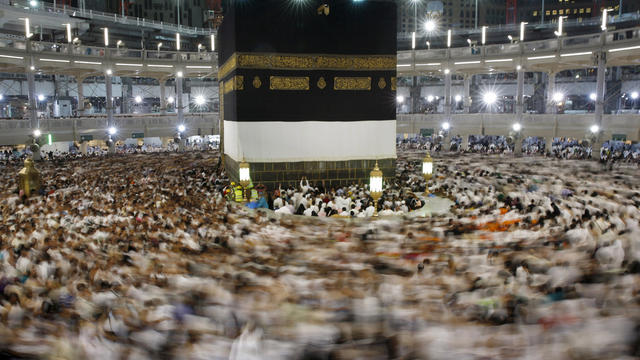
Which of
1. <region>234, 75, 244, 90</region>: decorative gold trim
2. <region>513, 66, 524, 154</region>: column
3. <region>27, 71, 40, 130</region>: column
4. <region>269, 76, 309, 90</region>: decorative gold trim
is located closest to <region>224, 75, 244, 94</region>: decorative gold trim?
<region>234, 75, 244, 90</region>: decorative gold trim

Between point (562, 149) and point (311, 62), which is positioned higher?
point (311, 62)

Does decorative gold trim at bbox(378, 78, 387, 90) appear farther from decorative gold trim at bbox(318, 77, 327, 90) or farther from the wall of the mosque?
the wall of the mosque

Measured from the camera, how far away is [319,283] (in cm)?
662

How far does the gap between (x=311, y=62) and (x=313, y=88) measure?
0.84 meters

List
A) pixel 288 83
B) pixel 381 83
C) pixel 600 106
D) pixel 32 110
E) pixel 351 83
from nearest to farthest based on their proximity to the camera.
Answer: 1. pixel 288 83
2. pixel 351 83
3. pixel 381 83
4. pixel 600 106
5. pixel 32 110

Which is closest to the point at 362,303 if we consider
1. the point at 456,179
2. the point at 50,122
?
the point at 456,179

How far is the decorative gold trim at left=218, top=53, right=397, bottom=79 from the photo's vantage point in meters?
15.5

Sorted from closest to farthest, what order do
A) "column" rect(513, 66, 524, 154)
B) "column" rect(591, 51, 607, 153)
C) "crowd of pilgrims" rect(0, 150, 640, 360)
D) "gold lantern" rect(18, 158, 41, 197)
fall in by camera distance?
"crowd of pilgrims" rect(0, 150, 640, 360)
"gold lantern" rect(18, 158, 41, 197)
"column" rect(591, 51, 607, 153)
"column" rect(513, 66, 524, 154)

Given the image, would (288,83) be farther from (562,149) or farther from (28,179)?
(562,149)

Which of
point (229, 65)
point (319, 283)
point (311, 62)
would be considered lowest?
point (319, 283)

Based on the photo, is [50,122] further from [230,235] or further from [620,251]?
[620,251]

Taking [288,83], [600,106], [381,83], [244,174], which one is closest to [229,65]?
[288,83]

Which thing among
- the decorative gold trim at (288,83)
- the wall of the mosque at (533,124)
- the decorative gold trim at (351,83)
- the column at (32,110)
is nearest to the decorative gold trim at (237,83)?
the decorative gold trim at (288,83)

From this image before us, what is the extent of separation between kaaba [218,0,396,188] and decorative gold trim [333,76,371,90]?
0.03 meters
